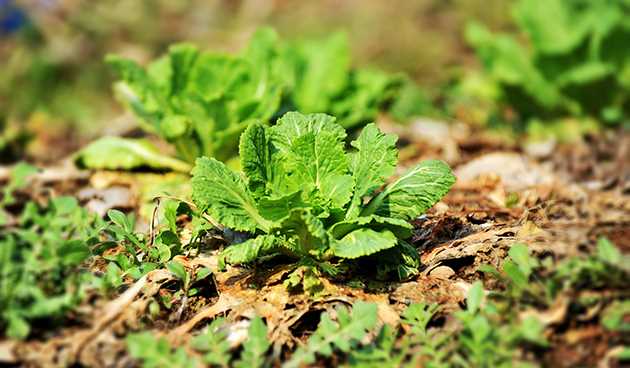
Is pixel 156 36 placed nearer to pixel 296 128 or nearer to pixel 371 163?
pixel 296 128

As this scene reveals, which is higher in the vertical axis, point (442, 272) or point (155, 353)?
point (155, 353)

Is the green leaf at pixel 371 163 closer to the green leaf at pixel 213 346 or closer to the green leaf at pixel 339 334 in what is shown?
the green leaf at pixel 339 334

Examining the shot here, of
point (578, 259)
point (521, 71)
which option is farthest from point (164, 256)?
point (521, 71)

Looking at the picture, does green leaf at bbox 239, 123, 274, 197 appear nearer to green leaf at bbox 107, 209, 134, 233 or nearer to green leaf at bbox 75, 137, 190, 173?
green leaf at bbox 107, 209, 134, 233

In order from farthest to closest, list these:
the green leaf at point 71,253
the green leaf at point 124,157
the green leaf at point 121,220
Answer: the green leaf at point 124,157 → the green leaf at point 121,220 → the green leaf at point 71,253

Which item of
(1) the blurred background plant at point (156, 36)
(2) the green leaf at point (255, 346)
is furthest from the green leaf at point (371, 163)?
(1) the blurred background plant at point (156, 36)

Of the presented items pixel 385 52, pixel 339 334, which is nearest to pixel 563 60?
pixel 385 52

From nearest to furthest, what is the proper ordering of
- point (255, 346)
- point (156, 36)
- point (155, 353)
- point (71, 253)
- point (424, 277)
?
point (155, 353), point (255, 346), point (71, 253), point (424, 277), point (156, 36)
